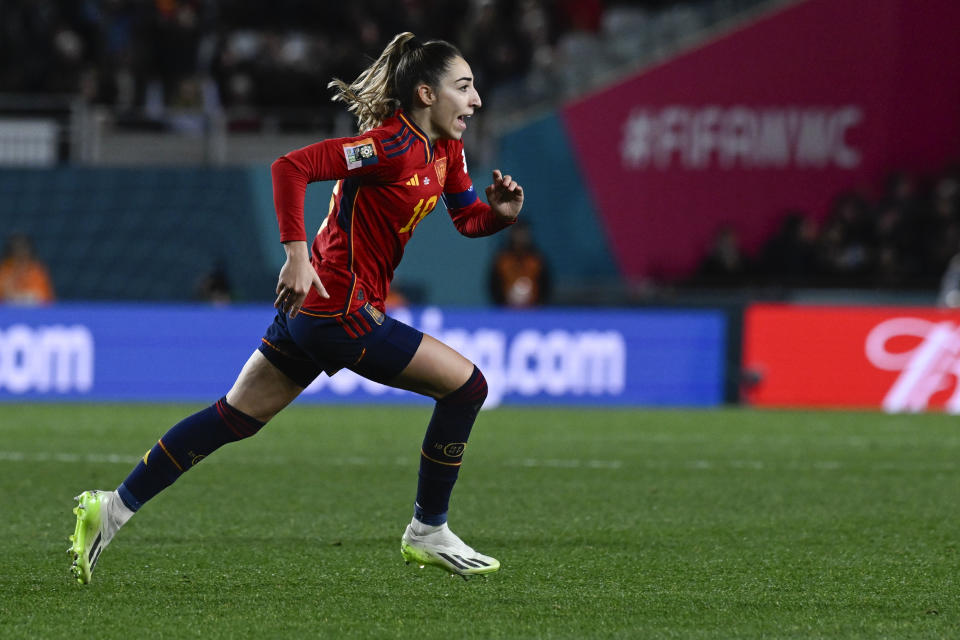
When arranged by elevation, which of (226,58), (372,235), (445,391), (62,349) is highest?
(226,58)

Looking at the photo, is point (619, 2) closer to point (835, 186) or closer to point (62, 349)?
point (835, 186)

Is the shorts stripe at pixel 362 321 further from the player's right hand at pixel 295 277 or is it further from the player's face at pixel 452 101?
the player's face at pixel 452 101

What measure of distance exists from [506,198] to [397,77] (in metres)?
0.58

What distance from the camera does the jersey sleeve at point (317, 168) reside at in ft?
15.3

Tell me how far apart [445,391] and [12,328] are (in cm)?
938

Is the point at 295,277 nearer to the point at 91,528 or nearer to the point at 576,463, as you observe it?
the point at 91,528

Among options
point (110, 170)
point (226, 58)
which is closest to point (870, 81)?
point (226, 58)

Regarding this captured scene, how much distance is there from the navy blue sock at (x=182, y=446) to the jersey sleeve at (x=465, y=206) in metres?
1.04

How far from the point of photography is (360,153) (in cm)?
488

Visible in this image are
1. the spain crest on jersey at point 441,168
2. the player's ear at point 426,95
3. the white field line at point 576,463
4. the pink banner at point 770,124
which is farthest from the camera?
the pink banner at point 770,124

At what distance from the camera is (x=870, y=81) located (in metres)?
19.9

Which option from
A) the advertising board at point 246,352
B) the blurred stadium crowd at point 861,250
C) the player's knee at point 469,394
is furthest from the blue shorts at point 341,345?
the blurred stadium crowd at point 861,250

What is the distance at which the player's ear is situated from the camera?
5.14 meters

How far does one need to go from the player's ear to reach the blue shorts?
0.71 meters
